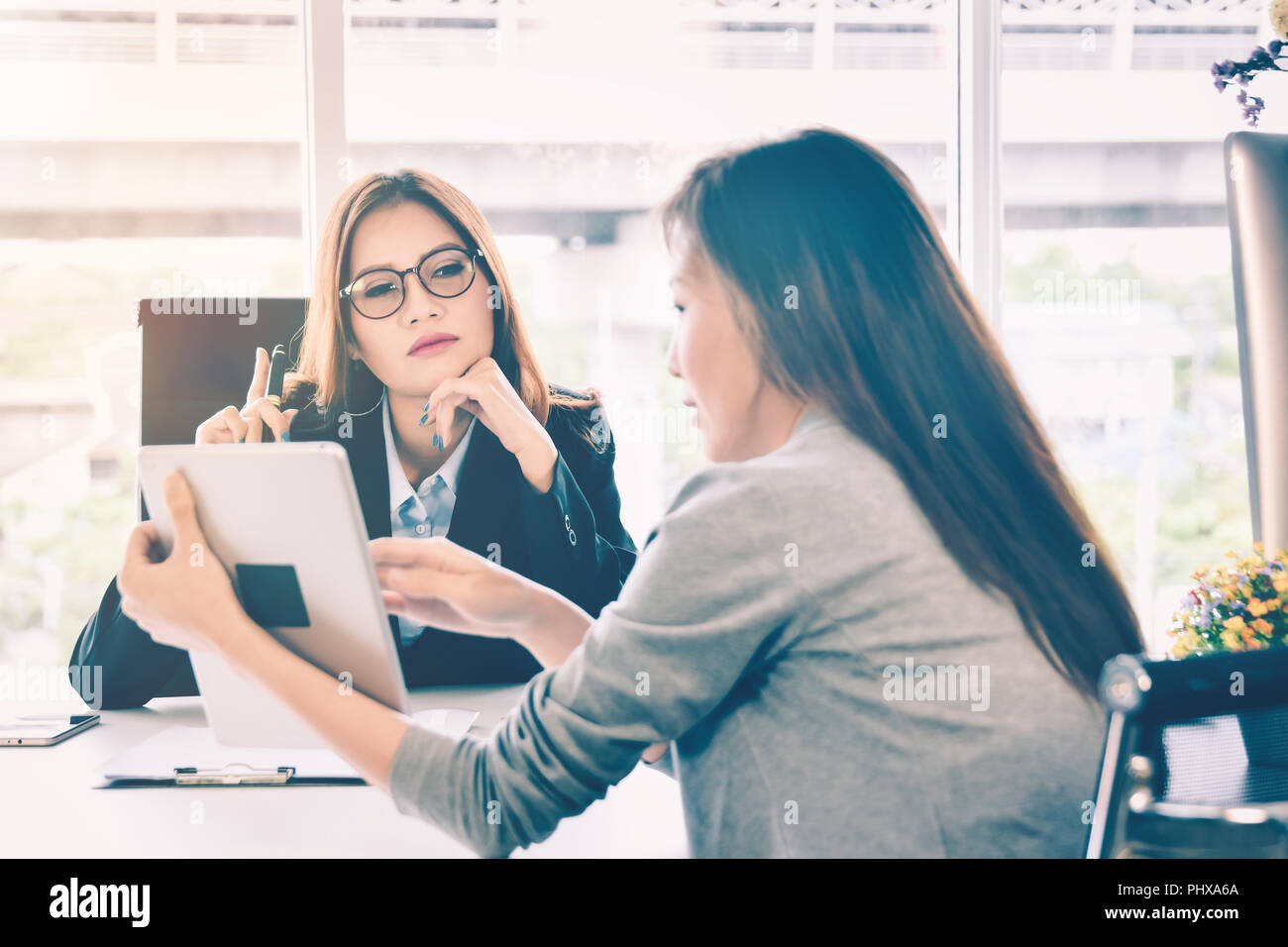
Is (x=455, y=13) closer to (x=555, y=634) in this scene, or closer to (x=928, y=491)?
(x=555, y=634)

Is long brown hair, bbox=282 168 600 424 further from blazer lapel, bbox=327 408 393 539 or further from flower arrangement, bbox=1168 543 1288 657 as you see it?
flower arrangement, bbox=1168 543 1288 657

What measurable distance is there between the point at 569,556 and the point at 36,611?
1.74 metres

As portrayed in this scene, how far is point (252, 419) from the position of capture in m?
1.50

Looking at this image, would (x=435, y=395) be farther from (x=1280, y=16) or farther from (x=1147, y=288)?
(x=1147, y=288)

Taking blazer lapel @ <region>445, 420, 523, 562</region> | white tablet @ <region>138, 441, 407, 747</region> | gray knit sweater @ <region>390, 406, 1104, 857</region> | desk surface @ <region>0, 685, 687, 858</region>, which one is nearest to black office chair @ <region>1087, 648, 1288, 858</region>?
gray knit sweater @ <region>390, 406, 1104, 857</region>

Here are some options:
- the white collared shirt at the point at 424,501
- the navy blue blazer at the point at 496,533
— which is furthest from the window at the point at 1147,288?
the white collared shirt at the point at 424,501

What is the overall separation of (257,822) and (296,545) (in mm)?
293

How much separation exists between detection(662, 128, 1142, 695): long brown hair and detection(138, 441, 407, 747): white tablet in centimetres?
43

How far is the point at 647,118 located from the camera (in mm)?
2434

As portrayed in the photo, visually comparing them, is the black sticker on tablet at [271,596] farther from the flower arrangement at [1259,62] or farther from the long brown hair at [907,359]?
the flower arrangement at [1259,62]

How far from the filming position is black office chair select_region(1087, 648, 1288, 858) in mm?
538

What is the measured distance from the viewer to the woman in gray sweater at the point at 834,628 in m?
0.78

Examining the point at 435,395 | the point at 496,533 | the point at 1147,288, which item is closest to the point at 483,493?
the point at 496,533
